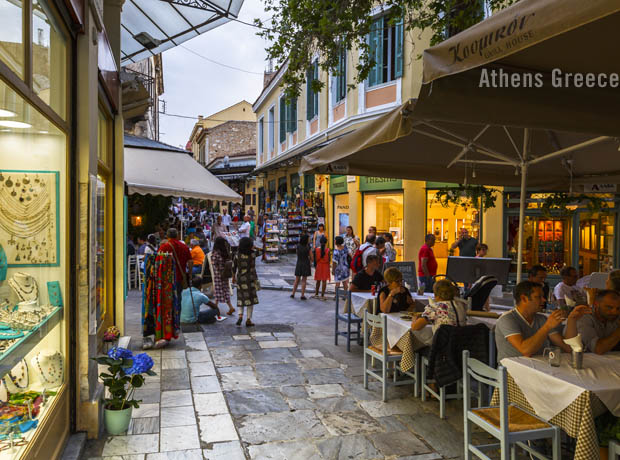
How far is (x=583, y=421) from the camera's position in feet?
11.0

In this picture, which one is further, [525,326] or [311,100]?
[311,100]

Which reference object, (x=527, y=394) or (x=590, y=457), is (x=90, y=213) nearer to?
(x=527, y=394)

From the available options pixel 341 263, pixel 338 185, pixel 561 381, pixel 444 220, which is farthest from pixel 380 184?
pixel 561 381

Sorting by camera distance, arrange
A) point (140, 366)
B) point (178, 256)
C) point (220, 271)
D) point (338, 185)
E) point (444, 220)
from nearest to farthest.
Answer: point (140, 366), point (178, 256), point (220, 271), point (444, 220), point (338, 185)

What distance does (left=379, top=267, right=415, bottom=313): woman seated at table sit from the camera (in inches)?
251

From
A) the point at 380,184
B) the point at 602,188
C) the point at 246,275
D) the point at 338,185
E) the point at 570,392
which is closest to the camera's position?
the point at 570,392

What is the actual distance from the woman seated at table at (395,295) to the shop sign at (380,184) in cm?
874

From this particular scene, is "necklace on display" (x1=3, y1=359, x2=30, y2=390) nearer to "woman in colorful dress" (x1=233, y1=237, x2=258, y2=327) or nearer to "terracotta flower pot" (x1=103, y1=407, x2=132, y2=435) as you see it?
"terracotta flower pot" (x1=103, y1=407, x2=132, y2=435)

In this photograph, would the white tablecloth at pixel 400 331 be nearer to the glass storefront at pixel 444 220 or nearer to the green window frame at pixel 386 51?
the glass storefront at pixel 444 220

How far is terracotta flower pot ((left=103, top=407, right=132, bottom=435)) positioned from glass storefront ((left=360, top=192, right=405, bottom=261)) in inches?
444

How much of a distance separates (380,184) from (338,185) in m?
2.89

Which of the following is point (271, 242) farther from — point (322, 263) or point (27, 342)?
point (27, 342)

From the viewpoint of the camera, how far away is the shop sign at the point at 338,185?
1763 centimetres

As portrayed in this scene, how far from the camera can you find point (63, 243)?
4.08m
